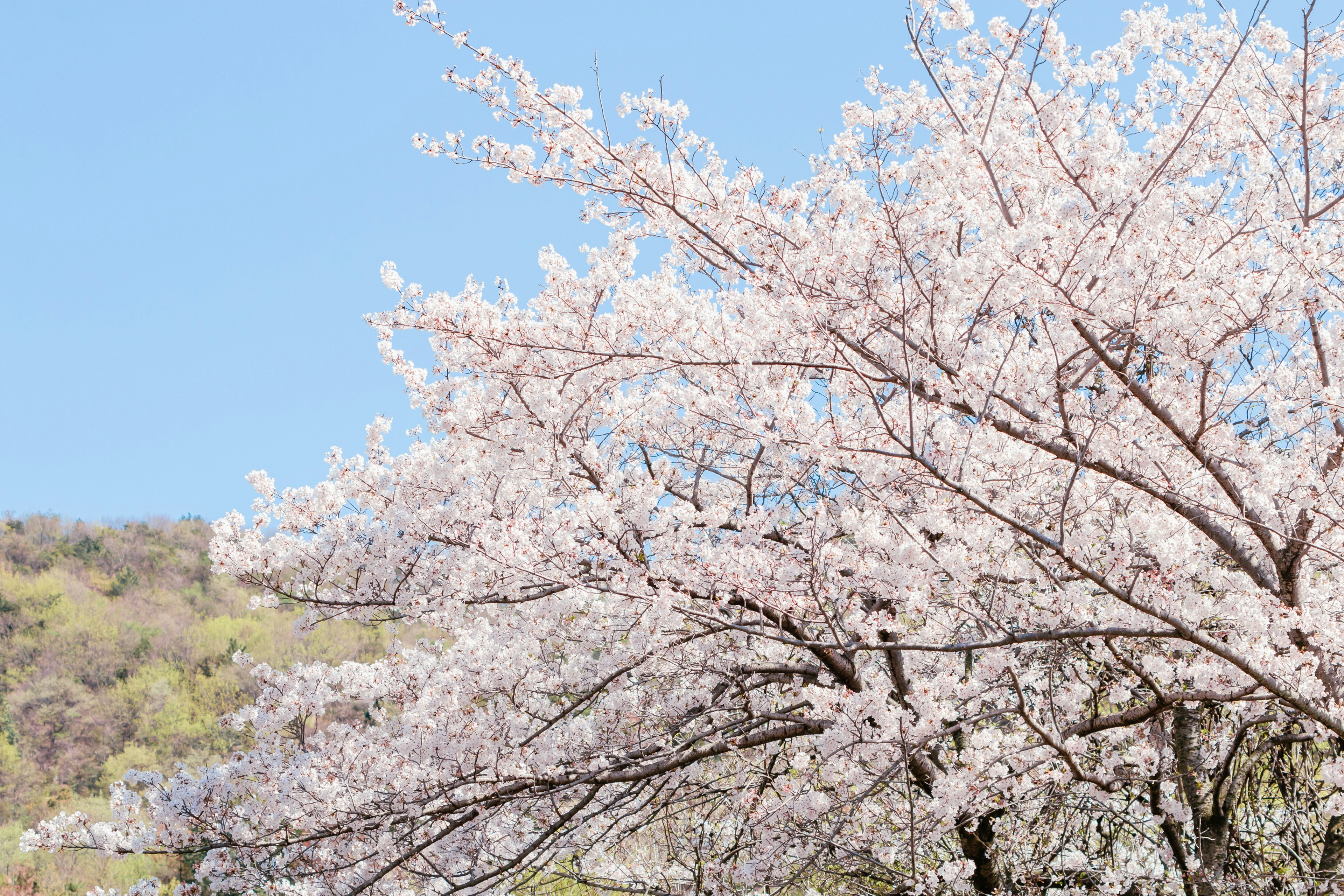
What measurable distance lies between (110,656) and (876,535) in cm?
4481

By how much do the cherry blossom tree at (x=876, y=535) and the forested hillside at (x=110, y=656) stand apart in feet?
77.3

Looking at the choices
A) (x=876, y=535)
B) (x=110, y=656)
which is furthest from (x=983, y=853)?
(x=110, y=656)

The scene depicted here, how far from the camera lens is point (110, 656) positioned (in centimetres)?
3850

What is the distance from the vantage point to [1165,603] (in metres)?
2.81

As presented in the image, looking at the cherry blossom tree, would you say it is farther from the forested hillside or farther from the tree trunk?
the forested hillside

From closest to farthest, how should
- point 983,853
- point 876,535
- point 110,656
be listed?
1. point 876,535
2. point 983,853
3. point 110,656

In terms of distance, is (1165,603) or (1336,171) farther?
(1336,171)

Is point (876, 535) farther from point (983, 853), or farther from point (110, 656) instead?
point (110, 656)

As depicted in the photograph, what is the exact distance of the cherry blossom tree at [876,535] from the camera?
10.2 feet

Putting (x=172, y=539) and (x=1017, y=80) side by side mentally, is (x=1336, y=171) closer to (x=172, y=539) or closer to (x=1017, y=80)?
(x=1017, y=80)

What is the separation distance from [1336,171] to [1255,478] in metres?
1.83

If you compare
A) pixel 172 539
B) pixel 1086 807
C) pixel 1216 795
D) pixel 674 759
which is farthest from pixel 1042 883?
pixel 172 539

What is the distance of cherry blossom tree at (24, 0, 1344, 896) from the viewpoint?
3.12 m

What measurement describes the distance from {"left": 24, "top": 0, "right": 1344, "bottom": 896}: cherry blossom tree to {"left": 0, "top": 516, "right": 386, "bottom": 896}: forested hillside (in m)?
23.6
